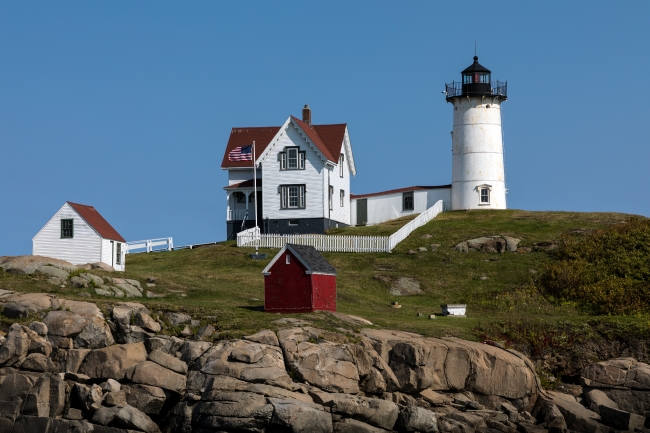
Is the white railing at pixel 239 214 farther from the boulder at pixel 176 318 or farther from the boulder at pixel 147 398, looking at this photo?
the boulder at pixel 147 398

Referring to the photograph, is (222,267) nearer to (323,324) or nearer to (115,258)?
(115,258)

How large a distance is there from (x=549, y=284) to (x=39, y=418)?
2463cm

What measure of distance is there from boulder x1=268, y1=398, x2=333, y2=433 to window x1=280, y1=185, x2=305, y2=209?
105 ft

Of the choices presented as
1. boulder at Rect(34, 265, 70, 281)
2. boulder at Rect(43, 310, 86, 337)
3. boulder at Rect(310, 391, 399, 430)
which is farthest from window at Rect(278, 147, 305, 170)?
boulder at Rect(310, 391, 399, 430)

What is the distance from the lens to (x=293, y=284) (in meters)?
33.9

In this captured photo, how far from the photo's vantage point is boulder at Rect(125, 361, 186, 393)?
27.3 meters

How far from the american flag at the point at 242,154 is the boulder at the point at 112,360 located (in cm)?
2816

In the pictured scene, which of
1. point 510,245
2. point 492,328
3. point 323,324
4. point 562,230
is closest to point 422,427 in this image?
point 323,324

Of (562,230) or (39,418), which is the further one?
(562,230)

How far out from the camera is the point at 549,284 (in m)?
43.8

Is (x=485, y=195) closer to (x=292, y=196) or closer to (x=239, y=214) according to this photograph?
(x=292, y=196)

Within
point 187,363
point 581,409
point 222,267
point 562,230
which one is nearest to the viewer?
point 187,363

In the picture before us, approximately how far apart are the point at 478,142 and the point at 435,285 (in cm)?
1762

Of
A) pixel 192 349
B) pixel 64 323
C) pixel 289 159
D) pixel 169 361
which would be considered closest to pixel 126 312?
pixel 64 323
